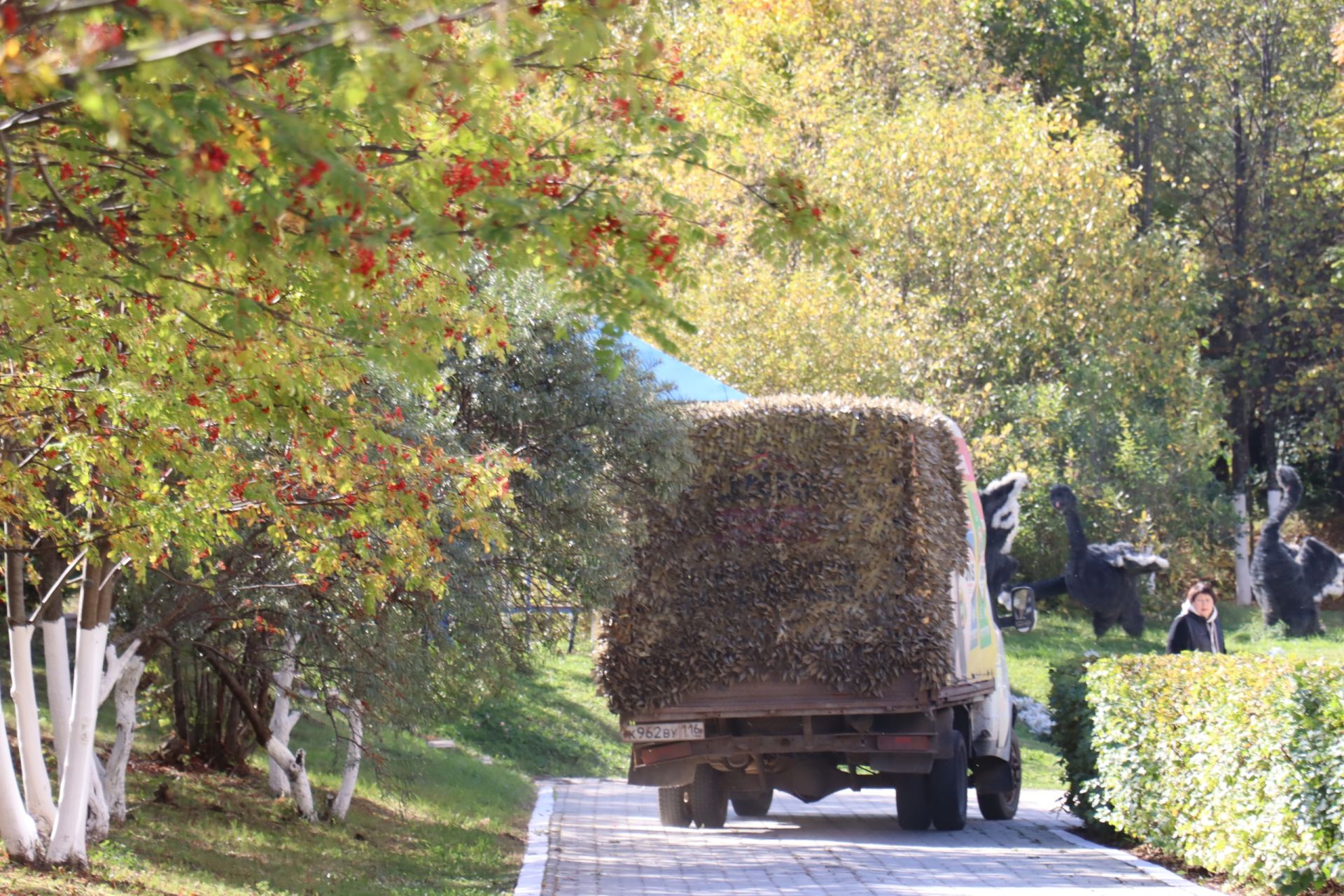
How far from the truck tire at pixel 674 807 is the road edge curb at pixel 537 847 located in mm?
1050

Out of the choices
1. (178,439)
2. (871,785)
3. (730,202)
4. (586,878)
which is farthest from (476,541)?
(730,202)

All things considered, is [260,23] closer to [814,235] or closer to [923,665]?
[814,235]

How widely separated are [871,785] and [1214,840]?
13.2 ft

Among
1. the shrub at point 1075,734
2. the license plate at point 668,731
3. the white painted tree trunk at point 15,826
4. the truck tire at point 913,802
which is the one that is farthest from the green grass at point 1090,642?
the white painted tree trunk at point 15,826

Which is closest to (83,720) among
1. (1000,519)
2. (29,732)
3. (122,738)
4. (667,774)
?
(29,732)

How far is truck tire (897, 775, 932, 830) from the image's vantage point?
42.3 feet

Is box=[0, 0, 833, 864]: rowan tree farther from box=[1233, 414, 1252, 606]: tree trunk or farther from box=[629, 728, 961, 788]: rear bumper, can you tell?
box=[1233, 414, 1252, 606]: tree trunk

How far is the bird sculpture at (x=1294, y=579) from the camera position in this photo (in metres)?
29.8

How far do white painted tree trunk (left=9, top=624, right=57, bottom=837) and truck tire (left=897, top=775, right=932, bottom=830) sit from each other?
6.81 metres

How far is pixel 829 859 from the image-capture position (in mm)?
11438

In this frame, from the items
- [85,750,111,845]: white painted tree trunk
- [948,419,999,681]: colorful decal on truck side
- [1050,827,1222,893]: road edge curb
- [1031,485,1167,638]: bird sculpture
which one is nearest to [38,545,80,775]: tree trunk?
[85,750,111,845]: white painted tree trunk

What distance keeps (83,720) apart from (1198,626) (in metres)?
9.30

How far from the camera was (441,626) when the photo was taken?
34.5 ft

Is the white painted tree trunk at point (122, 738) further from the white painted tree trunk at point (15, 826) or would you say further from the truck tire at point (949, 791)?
the truck tire at point (949, 791)
